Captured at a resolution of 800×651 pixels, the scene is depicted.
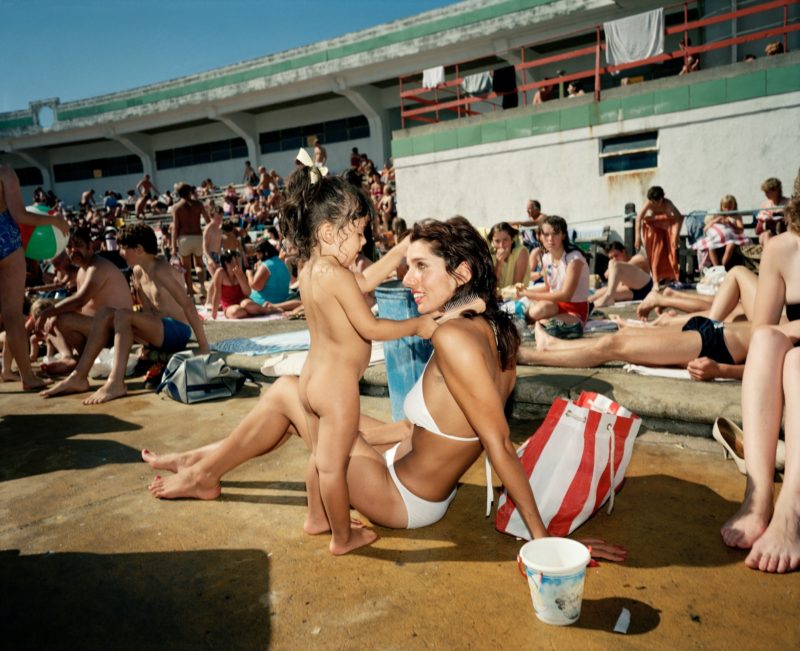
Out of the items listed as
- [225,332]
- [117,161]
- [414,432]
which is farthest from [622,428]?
[117,161]

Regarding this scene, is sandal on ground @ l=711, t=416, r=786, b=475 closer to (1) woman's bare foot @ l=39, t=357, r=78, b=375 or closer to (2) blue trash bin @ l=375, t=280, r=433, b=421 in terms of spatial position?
(2) blue trash bin @ l=375, t=280, r=433, b=421

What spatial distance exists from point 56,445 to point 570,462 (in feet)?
12.1

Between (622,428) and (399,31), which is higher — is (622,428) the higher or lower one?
the lower one

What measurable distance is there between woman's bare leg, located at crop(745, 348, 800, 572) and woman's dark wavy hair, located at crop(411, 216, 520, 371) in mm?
1207

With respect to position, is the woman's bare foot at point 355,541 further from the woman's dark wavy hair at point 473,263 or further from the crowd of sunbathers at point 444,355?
the woman's dark wavy hair at point 473,263

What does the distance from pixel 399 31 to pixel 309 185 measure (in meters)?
20.4

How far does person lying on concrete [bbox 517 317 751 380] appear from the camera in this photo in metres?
3.90

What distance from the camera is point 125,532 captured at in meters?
2.98

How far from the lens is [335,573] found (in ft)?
8.21

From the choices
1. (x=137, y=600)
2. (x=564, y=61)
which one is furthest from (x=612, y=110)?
(x=137, y=600)

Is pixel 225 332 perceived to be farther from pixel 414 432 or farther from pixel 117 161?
pixel 117 161

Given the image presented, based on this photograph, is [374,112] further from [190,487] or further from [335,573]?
[335,573]

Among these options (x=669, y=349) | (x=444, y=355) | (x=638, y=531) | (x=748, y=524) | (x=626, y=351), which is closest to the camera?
(x=444, y=355)

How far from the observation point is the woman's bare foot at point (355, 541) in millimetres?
2623
